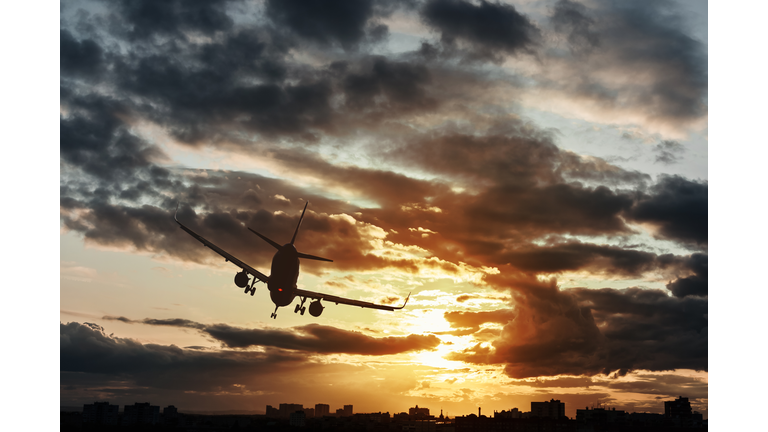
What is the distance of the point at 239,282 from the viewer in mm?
68250

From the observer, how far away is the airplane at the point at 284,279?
63.1 metres

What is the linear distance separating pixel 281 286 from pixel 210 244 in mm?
9594

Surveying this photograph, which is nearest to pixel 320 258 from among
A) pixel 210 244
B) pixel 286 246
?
pixel 286 246

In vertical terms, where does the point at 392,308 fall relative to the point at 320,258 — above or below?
below

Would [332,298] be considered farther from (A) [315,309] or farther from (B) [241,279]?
(B) [241,279]

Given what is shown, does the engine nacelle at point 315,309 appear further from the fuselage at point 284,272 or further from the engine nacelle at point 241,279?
the engine nacelle at point 241,279

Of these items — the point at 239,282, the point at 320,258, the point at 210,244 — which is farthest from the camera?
the point at 239,282

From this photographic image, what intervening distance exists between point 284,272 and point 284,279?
1.03m

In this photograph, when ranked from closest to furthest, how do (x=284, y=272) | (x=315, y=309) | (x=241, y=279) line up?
(x=284, y=272)
(x=241, y=279)
(x=315, y=309)

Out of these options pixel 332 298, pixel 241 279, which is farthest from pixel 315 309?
pixel 241 279

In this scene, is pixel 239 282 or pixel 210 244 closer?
pixel 210 244

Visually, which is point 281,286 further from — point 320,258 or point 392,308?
point 392,308

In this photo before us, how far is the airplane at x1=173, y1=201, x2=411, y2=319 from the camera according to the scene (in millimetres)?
63125

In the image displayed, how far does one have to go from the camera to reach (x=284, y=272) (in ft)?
208
